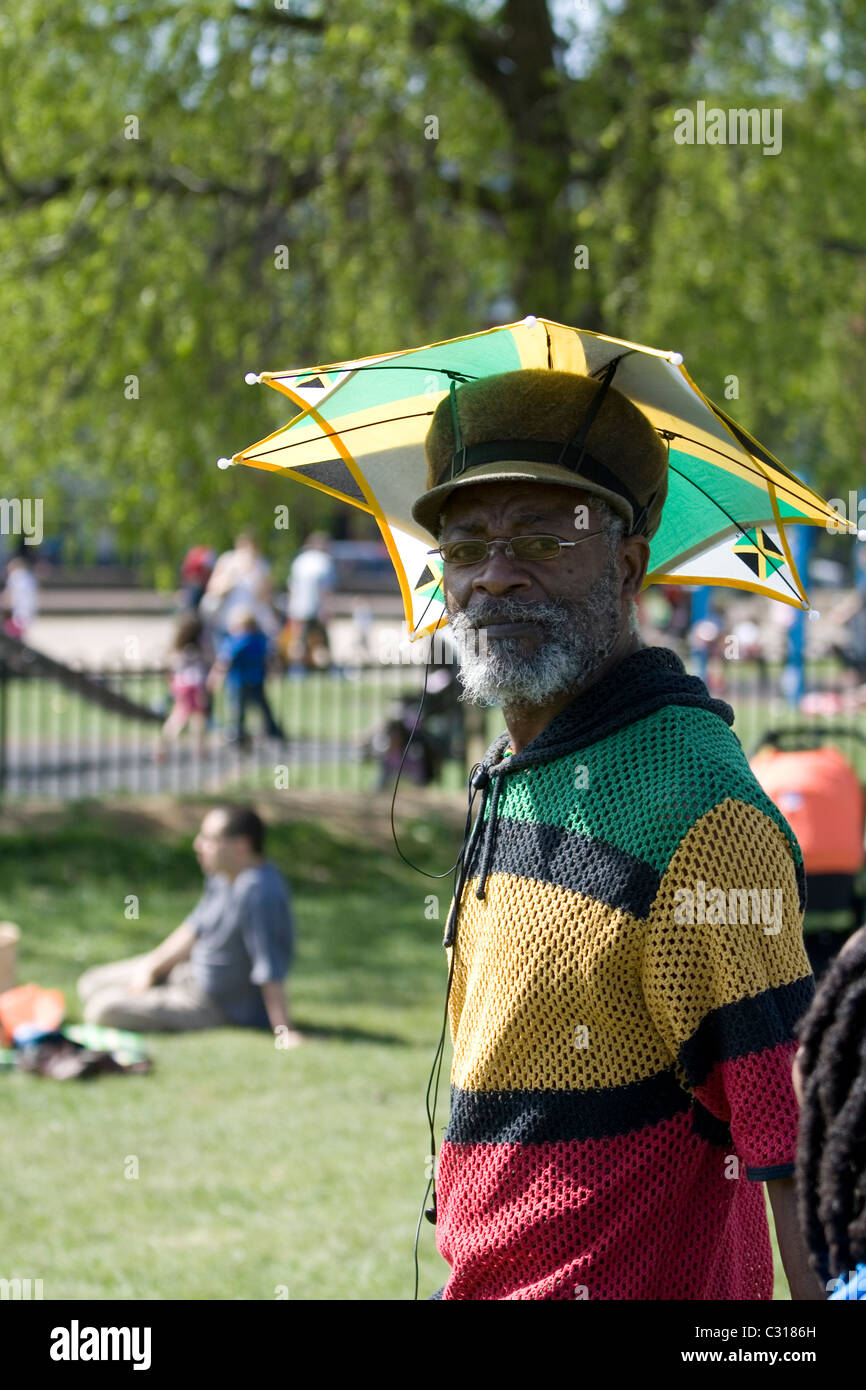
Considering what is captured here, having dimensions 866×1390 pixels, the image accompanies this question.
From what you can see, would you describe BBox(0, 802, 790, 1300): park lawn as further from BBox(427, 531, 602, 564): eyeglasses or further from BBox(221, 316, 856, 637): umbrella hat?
BBox(427, 531, 602, 564): eyeglasses

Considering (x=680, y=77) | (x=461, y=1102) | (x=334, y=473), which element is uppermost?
(x=680, y=77)

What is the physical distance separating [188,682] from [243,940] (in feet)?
25.7

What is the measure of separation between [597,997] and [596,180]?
8.93 metres

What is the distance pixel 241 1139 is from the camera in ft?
19.9

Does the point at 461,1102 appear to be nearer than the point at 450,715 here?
Yes

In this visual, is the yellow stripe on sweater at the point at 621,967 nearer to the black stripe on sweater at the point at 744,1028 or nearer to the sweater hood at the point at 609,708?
the black stripe on sweater at the point at 744,1028

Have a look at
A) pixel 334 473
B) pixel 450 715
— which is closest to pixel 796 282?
pixel 450 715

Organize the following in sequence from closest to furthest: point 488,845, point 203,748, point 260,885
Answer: point 488,845
point 260,885
point 203,748

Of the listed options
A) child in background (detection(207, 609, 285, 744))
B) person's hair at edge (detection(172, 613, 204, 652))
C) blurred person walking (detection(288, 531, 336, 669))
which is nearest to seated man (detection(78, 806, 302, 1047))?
child in background (detection(207, 609, 285, 744))

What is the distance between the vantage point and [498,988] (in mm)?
2207

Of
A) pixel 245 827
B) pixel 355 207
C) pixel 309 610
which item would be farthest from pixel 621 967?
pixel 309 610

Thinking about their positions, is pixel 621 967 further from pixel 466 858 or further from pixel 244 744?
pixel 244 744
